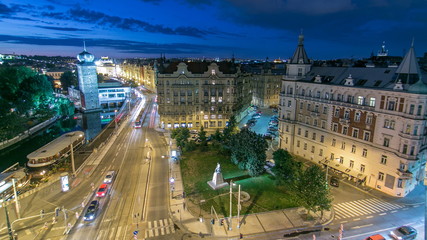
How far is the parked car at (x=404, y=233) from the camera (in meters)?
33.2

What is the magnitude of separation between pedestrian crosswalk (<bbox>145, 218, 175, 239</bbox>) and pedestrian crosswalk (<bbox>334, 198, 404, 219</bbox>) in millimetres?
25918

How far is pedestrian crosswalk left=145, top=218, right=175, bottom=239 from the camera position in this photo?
115 ft

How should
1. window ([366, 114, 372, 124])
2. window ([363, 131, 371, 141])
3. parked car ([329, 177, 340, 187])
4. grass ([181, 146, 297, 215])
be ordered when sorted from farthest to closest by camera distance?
window ([363, 131, 371, 141]) → window ([366, 114, 372, 124]) → parked car ([329, 177, 340, 187]) → grass ([181, 146, 297, 215])

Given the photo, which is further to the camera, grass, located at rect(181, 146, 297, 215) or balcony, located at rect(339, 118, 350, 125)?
balcony, located at rect(339, 118, 350, 125)

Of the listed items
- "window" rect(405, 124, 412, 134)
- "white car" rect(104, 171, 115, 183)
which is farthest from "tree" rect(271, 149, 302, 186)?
"white car" rect(104, 171, 115, 183)

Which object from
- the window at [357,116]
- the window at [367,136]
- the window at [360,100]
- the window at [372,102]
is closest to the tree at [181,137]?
the window at [357,116]

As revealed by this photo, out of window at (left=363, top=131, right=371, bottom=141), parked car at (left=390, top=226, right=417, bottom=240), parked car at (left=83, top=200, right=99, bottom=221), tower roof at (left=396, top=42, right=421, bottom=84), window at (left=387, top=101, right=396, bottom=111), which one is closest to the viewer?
parked car at (left=390, top=226, right=417, bottom=240)

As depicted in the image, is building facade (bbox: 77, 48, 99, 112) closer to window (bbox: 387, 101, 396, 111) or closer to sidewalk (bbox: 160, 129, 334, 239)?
sidewalk (bbox: 160, 129, 334, 239)

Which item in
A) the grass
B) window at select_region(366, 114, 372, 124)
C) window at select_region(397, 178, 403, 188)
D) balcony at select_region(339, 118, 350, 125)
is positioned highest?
Answer: window at select_region(366, 114, 372, 124)

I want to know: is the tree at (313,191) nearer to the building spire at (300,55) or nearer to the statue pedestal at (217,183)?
the statue pedestal at (217,183)

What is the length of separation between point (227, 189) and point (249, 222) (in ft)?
34.7

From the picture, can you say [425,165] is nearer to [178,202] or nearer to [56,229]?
[178,202]

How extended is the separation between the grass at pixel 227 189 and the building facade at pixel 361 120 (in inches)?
671

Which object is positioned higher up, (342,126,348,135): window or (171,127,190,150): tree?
(342,126,348,135): window
